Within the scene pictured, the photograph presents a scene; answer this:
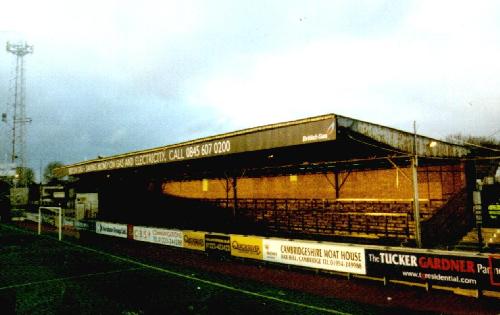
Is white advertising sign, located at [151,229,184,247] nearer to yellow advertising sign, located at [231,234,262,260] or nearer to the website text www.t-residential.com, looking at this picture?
yellow advertising sign, located at [231,234,262,260]

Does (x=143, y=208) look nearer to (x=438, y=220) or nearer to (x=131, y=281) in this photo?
(x=131, y=281)

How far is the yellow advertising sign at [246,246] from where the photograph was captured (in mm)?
16656

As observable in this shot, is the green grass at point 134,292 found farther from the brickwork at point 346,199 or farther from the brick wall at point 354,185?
the brickwork at point 346,199

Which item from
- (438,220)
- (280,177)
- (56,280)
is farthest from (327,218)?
(56,280)

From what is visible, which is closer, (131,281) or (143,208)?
(131,281)

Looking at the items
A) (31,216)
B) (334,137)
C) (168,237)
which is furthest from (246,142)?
(31,216)

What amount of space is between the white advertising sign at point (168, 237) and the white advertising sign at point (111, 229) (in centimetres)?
394

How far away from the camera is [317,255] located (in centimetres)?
1442

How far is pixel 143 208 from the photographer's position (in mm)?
38875

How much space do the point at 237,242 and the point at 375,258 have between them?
691 cm

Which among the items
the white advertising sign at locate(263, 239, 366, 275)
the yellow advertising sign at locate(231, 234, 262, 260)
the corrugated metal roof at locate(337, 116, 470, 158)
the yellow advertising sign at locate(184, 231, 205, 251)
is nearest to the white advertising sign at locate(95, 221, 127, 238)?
the yellow advertising sign at locate(184, 231, 205, 251)

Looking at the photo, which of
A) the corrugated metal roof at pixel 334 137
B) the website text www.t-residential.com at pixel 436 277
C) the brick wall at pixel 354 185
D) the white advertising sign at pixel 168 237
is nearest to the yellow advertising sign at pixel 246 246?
the white advertising sign at pixel 168 237

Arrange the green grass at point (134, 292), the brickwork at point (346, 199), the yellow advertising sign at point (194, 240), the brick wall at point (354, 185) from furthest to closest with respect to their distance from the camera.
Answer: the brick wall at point (354, 185), the brickwork at point (346, 199), the yellow advertising sign at point (194, 240), the green grass at point (134, 292)

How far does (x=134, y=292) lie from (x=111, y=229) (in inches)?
602
